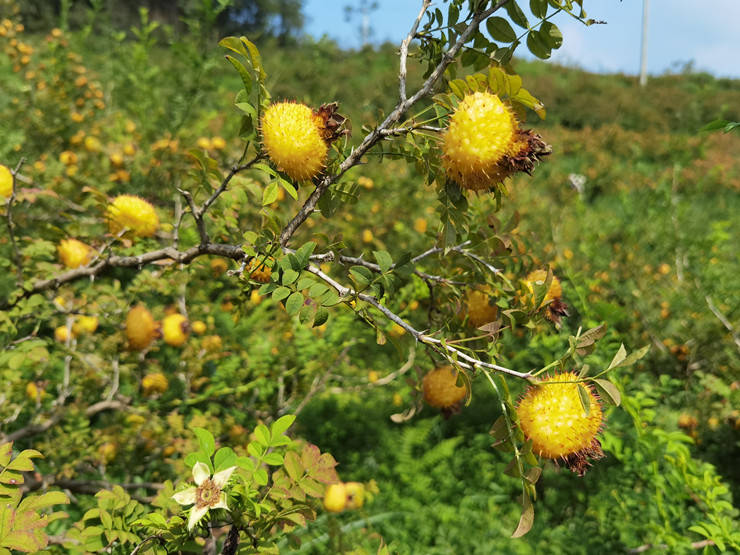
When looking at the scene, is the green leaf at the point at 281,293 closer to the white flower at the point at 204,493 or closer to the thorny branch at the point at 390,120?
the thorny branch at the point at 390,120

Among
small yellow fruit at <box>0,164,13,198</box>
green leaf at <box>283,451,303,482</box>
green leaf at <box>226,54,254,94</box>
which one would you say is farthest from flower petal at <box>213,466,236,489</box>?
small yellow fruit at <box>0,164,13,198</box>

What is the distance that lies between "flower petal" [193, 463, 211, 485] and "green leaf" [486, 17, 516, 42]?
783 mm

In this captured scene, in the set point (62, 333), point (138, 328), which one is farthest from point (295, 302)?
point (62, 333)

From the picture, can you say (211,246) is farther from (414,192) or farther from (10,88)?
(10,88)

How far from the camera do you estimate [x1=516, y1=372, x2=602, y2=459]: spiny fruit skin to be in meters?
0.69

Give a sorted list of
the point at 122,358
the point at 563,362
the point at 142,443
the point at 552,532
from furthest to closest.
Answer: the point at 122,358 → the point at 142,443 → the point at 552,532 → the point at 563,362

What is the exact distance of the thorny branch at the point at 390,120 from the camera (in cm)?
77

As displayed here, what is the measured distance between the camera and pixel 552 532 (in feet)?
4.96

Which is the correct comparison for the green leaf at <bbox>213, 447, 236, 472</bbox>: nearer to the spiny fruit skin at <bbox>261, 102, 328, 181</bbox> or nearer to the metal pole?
the spiny fruit skin at <bbox>261, 102, 328, 181</bbox>

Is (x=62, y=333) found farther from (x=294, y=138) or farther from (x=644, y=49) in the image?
(x=644, y=49)

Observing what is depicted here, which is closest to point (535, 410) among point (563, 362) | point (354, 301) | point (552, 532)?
point (563, 362)

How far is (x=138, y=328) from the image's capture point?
168 cm

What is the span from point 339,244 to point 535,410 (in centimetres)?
39

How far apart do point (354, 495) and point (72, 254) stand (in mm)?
1091
